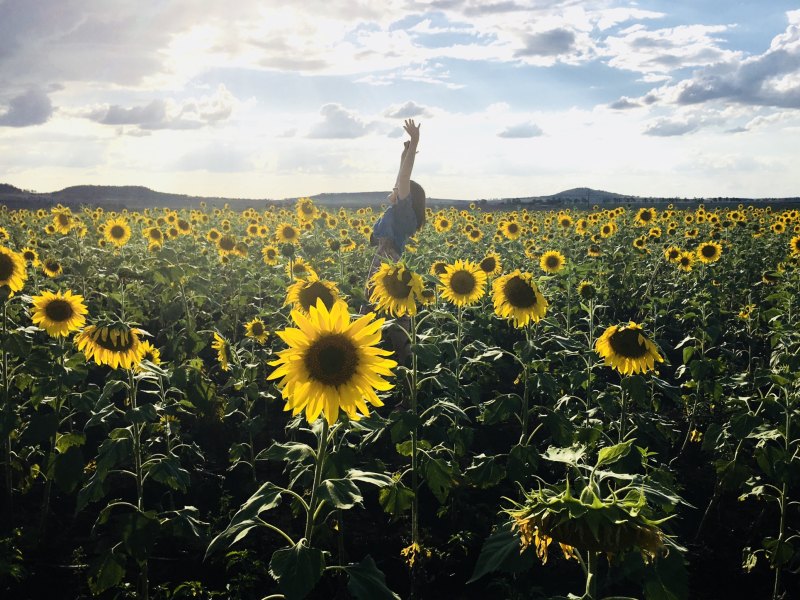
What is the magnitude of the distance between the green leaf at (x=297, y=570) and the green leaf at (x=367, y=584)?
0.43ft

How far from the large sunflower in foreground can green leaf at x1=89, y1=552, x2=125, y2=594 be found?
1.68 metres

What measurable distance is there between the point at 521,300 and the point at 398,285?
1.39m

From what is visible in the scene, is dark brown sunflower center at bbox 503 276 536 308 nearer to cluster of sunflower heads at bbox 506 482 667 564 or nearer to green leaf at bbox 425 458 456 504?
green leaf at bbox 425 458 456 504

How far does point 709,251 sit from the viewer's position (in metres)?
11.7

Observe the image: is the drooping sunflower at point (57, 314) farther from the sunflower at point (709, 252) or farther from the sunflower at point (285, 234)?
the sunflower at point (709, 252)

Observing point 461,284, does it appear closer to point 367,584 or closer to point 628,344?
point 628,344

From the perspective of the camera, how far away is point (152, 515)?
355cm

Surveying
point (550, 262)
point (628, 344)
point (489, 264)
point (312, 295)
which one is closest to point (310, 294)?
point (312, 295)

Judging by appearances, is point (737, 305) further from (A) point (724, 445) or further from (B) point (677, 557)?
(B) point (677, 557)

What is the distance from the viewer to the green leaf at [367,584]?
7.83ft

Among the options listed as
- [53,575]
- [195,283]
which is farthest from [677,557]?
[195,283]

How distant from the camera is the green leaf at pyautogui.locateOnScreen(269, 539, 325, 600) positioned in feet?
7.66

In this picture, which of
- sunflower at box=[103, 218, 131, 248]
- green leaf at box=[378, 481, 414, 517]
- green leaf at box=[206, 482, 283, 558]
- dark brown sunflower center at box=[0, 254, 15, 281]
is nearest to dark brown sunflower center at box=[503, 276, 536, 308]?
green leaf at box=[378, 481, 414, 517]

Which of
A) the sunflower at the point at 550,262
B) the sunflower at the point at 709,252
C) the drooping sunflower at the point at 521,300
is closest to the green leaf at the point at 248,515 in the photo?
the drooping sunflower at the point at 521,300
